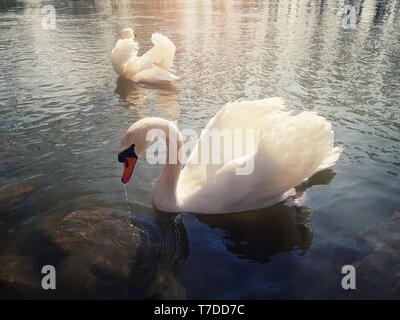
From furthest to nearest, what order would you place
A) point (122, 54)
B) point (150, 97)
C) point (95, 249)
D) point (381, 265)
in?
point (122, 54)
point (150, 97)
point (95, 249)
point (381, 265)

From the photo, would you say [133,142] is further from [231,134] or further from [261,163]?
[261,163]

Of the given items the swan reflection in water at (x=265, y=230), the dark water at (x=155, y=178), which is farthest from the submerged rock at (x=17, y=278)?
the swan reflection in water at (x=265, y=230)

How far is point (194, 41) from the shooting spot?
16.8 metres

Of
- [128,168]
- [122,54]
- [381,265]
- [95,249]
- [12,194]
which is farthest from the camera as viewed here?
[122,54]

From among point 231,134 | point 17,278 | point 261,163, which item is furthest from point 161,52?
point 17,278

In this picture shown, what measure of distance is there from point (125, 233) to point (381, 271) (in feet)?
10.1

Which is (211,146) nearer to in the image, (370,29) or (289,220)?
(289,220)

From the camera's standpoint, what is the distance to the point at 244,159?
4.68 meters

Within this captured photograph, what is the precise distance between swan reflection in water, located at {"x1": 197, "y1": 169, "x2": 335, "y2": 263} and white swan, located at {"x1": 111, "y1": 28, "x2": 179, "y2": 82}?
22.6 ft

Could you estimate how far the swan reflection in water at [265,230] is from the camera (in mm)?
4457

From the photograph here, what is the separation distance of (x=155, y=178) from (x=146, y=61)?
6311 mm

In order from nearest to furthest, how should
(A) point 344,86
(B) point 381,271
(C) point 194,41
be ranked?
(B) point 381,271, (A) point 344,86, (C) point 194,41
